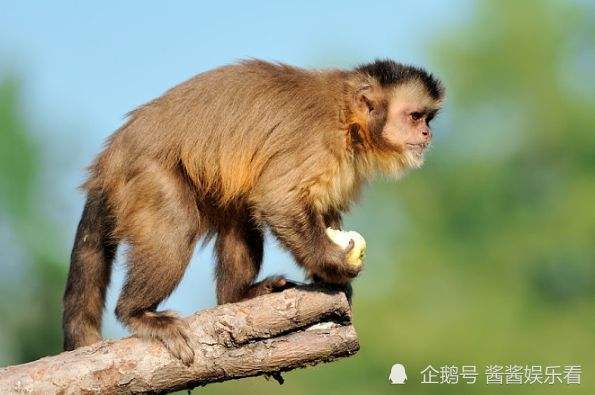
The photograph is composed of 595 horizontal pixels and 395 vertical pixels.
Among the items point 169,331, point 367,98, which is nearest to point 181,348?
point 169,331

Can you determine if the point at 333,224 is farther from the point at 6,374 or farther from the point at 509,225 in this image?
the point at 509,225

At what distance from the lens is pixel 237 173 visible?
38.3 feet

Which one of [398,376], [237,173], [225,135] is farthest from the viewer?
[398,376]

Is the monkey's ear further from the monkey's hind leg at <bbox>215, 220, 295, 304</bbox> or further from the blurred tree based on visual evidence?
the blurred tree

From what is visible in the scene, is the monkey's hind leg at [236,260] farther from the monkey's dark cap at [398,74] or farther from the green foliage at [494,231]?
the green foliage at [494,231]

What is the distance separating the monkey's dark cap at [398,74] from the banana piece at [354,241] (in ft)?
6.21

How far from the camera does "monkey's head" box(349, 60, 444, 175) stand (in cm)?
1228

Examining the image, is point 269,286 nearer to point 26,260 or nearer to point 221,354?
point 221,354

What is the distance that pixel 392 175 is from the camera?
12.6 metres

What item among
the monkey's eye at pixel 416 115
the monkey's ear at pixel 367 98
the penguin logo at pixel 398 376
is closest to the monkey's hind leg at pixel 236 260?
the monkey's ear at pixel 367 98

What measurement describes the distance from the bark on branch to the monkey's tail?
1.41m

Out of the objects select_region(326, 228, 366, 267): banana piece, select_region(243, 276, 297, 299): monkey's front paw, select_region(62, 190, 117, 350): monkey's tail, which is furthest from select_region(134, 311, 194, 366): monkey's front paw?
select_region(326, 228, 366, 267): banana piece

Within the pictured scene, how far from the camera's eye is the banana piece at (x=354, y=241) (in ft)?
36.6

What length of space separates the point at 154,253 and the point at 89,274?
1.14 meters
